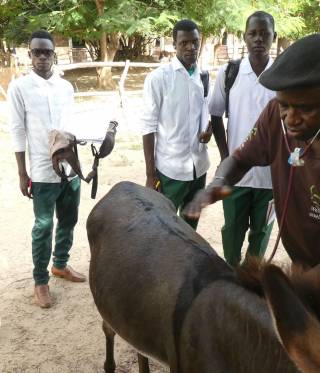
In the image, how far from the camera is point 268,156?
7.18ft

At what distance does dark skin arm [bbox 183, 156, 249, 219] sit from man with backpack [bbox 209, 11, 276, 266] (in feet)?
3.38

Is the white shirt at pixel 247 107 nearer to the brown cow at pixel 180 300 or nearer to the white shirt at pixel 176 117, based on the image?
the white shirt at pixel 176 117

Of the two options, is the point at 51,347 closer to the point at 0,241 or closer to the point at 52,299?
the point at 52,299

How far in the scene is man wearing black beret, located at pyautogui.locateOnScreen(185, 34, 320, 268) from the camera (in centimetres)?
161

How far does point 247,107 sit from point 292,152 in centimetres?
142

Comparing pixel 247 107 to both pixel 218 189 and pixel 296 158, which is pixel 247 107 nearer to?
pixel 218 189

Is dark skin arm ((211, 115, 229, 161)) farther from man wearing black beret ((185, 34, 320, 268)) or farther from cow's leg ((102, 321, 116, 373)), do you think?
cow's leg ((102, 321, 116, 373))

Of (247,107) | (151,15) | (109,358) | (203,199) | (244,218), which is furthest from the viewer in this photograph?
(151,15)

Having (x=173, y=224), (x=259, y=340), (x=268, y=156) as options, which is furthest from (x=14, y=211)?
(x=259, y=340)

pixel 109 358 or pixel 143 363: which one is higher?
pixel 143 363

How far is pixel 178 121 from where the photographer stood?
3510mm

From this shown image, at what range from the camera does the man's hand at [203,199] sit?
1957mm

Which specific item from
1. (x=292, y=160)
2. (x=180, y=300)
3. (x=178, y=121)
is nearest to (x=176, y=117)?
(x=178, y=121)

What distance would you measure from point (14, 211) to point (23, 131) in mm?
2333
